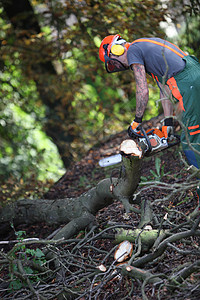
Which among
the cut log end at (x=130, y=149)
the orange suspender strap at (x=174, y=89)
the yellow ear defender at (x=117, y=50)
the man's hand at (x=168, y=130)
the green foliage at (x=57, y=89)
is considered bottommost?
the green foliage at (x=57, y=89)

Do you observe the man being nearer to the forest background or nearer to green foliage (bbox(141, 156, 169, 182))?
green foliage (bbox(141, 156, 169, 182))

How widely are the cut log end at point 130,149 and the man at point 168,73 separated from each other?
204 millimetres

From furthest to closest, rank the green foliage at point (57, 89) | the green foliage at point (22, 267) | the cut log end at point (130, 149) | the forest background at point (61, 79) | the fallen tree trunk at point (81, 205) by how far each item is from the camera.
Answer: the green foliage at point (57, 89) → the forest background at point (61, 79) → the fallen tree trunk at point (81, 205) → the cut log end at point (130, 149) → the green foliage at point (22, 267)

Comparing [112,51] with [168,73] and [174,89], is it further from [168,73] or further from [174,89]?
[174,89]

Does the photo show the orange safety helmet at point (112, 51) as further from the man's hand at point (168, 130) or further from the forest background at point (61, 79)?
the forest background at point (61, 79)

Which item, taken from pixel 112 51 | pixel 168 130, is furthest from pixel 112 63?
pixel 168 130

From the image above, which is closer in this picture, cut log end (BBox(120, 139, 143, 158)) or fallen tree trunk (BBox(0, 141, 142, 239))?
cut log end (BBox(120, 139, 143, 158))

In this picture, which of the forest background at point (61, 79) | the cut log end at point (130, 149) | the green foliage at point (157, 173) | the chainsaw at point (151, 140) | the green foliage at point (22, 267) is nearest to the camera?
the green foliage at point (22, 267)

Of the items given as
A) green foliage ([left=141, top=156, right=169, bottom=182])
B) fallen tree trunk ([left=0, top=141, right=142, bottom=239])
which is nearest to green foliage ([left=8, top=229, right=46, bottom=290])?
fallen tree trunk ([left=0, top=141, right=142, bottom=239])

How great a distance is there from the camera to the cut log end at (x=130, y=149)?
9.35 ft

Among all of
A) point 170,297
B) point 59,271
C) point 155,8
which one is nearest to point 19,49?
point 155,8

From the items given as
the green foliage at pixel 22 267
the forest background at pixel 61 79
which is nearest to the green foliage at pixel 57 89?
the forest background at pixel 61 79

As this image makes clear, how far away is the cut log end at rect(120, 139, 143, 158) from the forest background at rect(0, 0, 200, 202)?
331 cm

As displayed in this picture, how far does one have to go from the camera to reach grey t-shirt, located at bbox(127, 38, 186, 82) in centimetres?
299
